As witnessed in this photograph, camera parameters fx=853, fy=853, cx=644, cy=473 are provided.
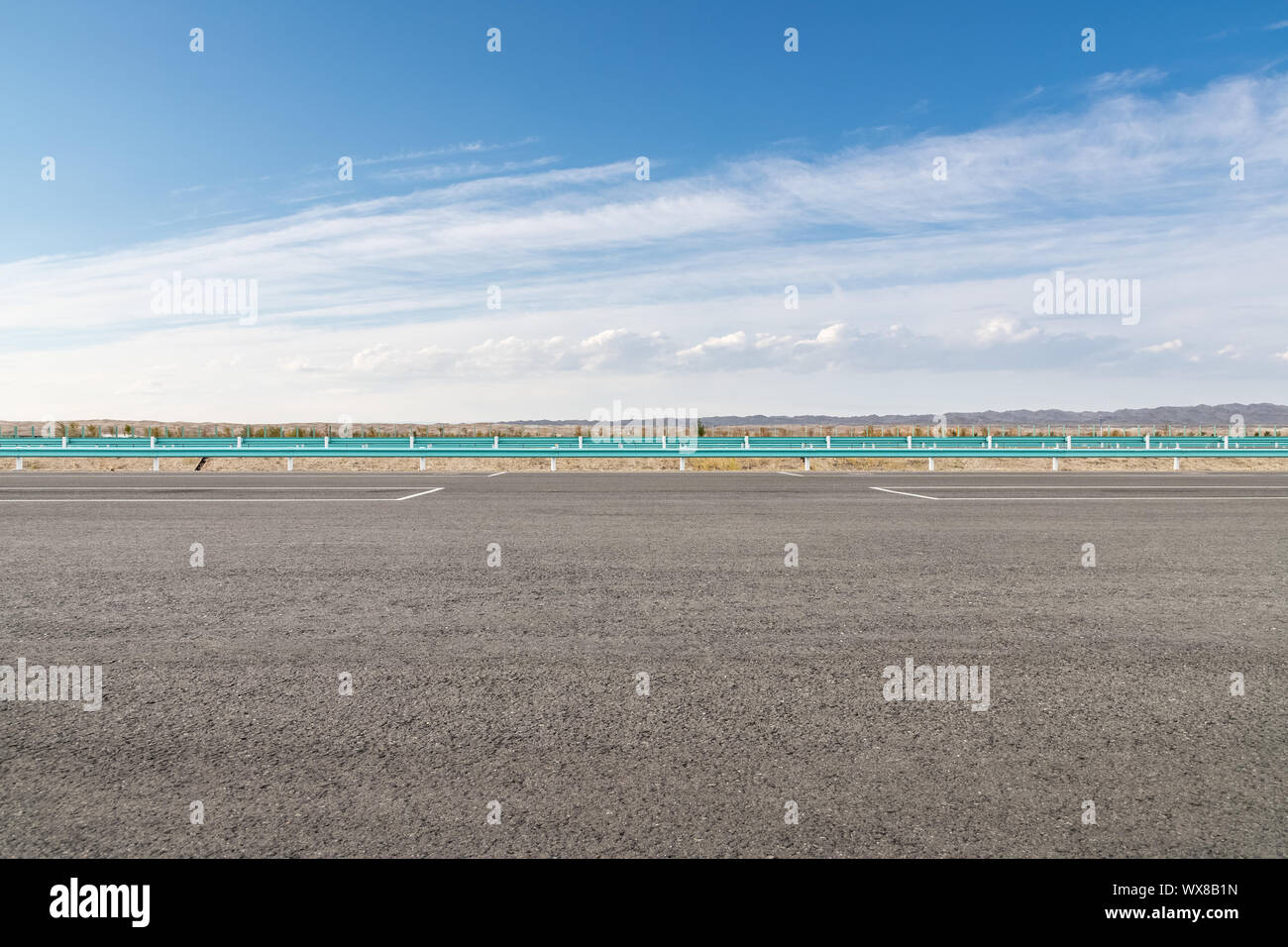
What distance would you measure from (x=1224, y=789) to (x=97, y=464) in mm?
39258

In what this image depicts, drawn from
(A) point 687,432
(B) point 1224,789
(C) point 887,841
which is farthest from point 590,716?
(A) point 687,432

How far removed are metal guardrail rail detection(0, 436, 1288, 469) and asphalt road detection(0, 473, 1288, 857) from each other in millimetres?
21675

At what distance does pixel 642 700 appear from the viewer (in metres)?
4.83

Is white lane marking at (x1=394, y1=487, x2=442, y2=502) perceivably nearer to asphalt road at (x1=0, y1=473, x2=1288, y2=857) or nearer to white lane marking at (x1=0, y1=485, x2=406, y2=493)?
white lane marking at (x1=0, y1=485, x2=406, y2=493)

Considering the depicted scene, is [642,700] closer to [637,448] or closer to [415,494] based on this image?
[415,494]

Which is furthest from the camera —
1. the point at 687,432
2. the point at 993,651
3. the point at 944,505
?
the point at 687,432

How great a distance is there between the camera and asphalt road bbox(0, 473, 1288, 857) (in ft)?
11.0

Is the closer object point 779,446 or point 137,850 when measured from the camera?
point 137,850

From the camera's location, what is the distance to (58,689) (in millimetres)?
5055

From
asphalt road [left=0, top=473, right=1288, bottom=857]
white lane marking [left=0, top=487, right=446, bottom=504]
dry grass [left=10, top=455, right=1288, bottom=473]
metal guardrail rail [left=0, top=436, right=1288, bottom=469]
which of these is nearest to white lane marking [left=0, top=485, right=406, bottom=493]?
white lane marking [left=0, top=487, right=446, bottom=504]

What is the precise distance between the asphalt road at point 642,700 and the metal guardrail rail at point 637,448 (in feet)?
71.1

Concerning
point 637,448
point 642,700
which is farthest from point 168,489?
point 642,700

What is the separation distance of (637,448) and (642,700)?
1194 inches

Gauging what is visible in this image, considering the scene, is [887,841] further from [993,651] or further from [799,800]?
[993,651]
